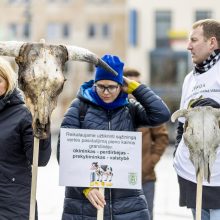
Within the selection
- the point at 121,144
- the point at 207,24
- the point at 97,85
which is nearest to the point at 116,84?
the point at 97,85

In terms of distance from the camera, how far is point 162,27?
135 ft

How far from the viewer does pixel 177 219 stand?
9266mm

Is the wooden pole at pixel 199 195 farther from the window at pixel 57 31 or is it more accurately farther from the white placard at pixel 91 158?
the window at pixel 57 31

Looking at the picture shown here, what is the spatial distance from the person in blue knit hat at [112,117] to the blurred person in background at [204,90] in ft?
0.91

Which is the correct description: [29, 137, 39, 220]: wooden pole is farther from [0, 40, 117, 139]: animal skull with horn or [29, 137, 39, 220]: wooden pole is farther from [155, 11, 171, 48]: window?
[155, 11, 171, 48]: window

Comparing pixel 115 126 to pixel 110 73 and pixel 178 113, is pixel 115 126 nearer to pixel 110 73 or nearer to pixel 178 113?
pixel 110 73

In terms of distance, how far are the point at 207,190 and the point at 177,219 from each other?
15.9 ft

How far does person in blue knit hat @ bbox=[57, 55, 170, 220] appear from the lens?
450cm

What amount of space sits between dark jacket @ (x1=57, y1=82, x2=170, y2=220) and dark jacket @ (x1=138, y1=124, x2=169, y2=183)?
2238mm

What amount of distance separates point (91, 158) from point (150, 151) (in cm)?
278

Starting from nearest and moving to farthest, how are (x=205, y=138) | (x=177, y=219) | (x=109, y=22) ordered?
1. (x=205, y=138)
2. (x=177, y=219)
3. (x=109, y=22)

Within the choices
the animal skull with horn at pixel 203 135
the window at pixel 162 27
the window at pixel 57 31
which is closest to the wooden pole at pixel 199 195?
the animal skull with horn at pixel 203 135

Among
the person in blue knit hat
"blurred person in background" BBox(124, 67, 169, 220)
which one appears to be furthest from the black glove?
"blurred person in background" BBox(124, 67, 169, 220)

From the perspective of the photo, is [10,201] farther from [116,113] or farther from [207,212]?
[207,212]
